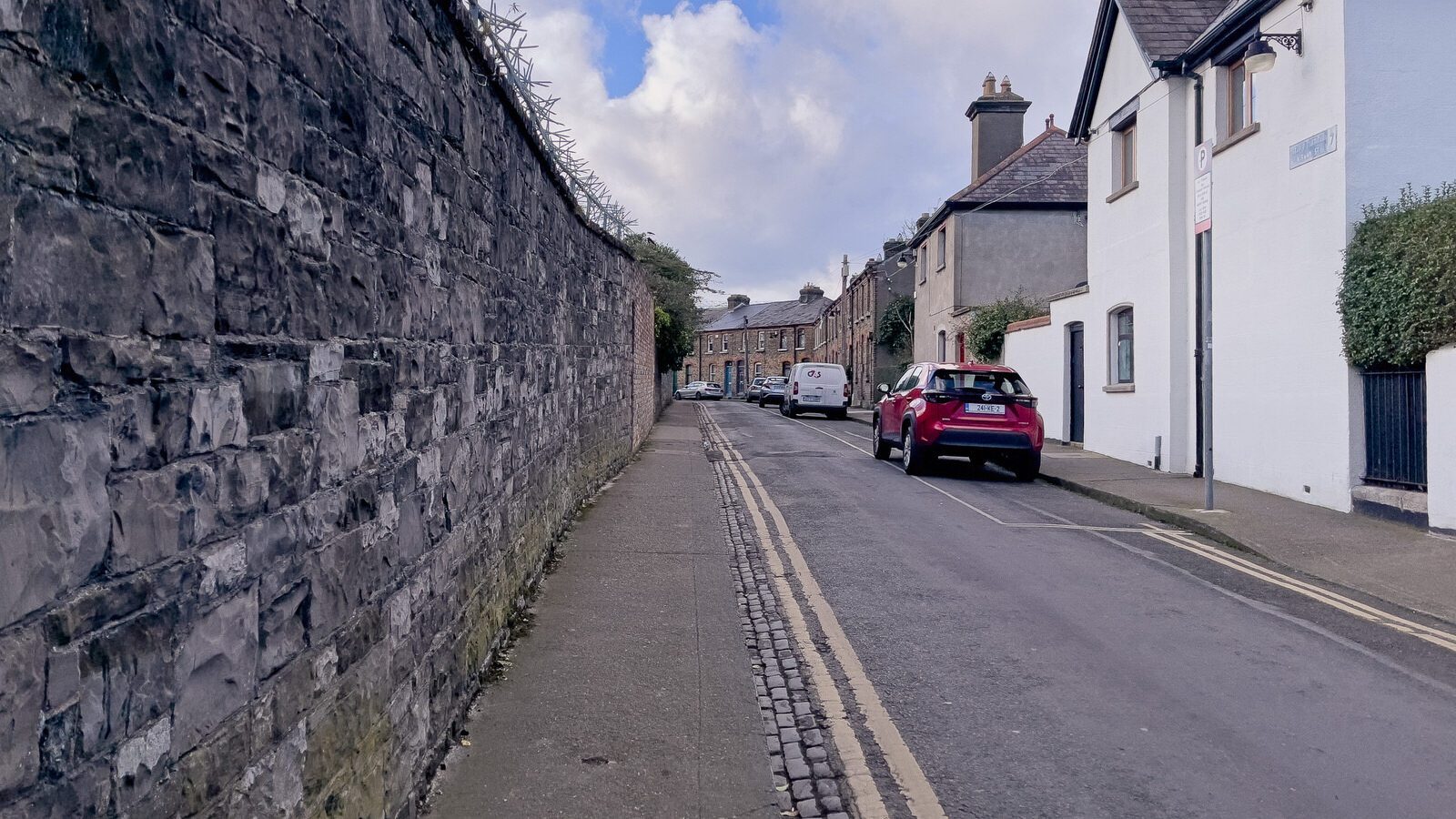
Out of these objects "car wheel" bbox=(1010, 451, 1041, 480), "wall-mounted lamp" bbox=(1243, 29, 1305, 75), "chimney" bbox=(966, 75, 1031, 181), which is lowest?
"car wheel" bbox=(1010, 451, 1041, 480)

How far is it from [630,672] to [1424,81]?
37.9ft

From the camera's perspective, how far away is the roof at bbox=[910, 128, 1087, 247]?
28906mm

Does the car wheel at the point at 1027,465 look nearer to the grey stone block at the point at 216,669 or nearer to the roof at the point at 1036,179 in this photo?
the grey stone block at the point at 216,669

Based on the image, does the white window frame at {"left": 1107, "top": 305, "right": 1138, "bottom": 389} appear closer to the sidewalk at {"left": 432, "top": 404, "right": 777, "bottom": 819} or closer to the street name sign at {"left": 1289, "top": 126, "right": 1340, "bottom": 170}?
the street name sign at {"left": 1289, "top": 126, "right": 1340, "bottom": 170}

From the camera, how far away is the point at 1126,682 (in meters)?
5.32

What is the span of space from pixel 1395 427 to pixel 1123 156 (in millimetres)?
8684

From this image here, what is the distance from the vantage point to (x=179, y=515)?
205cm

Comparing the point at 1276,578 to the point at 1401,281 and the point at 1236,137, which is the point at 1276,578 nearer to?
the point at 1401,281

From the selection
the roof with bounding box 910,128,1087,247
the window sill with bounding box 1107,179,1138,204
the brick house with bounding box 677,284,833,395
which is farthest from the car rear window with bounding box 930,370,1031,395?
the brick house with bounding box 677,284,833,395

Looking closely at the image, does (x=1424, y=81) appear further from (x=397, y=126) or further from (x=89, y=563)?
A: (x=89, y=563)

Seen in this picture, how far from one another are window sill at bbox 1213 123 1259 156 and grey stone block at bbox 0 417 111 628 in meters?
14.2

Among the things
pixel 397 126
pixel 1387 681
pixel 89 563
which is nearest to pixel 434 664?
pixel 397 126

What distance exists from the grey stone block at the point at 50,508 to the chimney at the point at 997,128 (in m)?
32.7

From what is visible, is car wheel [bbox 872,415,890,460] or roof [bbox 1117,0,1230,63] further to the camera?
car wheel [bbox 872,415,890,460]
